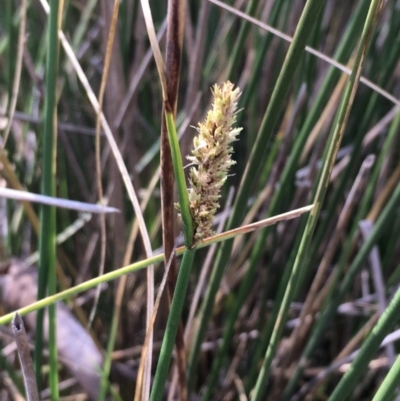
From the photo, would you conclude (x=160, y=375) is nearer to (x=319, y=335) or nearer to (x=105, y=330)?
(x=319, y=335)

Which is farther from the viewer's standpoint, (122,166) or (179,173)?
(122,166)

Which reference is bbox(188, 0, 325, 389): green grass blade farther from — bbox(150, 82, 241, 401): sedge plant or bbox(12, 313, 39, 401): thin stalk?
bbox(12, 313, 39, 401): thin stalk

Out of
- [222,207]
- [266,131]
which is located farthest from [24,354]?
[222,207]

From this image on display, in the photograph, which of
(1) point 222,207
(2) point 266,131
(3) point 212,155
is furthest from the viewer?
(1) point 222,207

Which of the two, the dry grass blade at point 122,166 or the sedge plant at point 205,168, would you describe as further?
the dry grass blade at point 122,166

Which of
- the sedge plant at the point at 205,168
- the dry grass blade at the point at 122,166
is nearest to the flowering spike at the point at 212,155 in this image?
the sedge plant at the point at 205,168

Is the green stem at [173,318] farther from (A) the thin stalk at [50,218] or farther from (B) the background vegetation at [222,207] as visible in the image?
(A) the thin stalk at [50,218]

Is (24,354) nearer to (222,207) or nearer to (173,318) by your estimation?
(173,318)
